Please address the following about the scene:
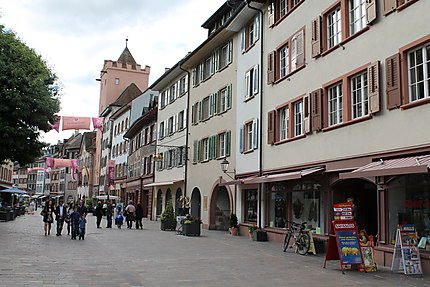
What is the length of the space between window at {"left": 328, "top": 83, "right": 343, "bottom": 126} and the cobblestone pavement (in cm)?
463

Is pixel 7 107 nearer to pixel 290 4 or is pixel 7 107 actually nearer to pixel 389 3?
pixel 290 4

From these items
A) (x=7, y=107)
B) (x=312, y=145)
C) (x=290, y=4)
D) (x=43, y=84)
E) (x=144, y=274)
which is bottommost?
(x=144, y=274)

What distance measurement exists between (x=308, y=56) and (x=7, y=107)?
14.6 metres

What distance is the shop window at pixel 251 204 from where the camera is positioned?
907 inches

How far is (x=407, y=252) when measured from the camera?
1168 centimetres

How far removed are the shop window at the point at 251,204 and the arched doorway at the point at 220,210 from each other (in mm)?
4458

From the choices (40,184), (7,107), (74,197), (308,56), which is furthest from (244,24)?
(40,184)

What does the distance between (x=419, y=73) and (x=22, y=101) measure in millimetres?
18792

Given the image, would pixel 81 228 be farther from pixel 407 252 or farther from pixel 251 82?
pixel 407 252

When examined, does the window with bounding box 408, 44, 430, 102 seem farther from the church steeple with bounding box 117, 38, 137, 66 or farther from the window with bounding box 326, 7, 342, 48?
the church steeple with bounding box 117, 38, 137, 66

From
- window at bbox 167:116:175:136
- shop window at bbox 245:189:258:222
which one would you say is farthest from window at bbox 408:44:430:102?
window at bbox 167:116:175:136

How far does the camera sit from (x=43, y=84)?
25016 millimetres

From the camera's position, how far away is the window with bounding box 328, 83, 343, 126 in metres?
16.1

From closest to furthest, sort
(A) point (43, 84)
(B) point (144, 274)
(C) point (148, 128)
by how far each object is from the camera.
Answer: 1. (B) point (144, 274)
2. (A) point (43, 84)
3. (C) point (148, 128)
